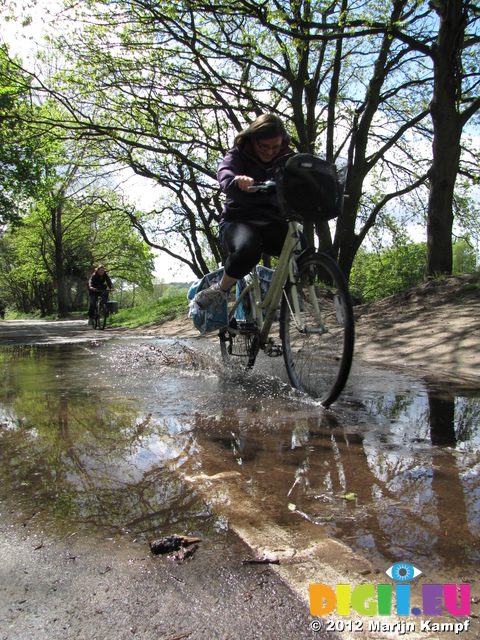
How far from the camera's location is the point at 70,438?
2.37 meters

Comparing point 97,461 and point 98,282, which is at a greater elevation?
point 98,282

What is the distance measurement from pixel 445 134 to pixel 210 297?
651 centimetres

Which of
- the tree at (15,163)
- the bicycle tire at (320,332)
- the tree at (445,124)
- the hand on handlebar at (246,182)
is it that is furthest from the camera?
the tree at (15,163)

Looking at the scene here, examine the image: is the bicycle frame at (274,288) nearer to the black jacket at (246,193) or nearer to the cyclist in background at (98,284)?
the black jacket at (246,193)

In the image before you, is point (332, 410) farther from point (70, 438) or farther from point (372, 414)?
point (70, 438)

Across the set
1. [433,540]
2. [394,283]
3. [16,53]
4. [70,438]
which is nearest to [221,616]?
[433,540]

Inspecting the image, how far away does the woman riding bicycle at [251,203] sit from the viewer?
12.0 ft

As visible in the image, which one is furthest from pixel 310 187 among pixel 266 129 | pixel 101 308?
pixel 101 308

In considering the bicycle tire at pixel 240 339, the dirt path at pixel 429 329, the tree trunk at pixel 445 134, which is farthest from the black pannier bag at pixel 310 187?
the tree trunk at pixel 445 134

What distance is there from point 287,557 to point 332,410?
1.75 m

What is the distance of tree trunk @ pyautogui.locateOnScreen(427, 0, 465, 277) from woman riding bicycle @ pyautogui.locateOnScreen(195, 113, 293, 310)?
5687mm

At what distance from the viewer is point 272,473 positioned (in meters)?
1.91

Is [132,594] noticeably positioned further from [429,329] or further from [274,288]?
[429,329]

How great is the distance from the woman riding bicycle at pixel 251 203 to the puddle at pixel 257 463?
3.62ft
